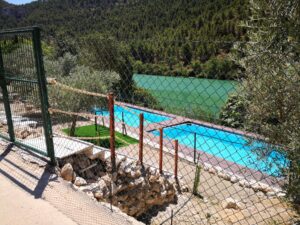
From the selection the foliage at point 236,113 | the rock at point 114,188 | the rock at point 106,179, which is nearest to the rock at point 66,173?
the rock at point 106,179

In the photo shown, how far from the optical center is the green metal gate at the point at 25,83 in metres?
3.88

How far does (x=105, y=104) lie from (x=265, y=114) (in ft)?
30.6

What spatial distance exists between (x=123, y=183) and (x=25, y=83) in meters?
2.81

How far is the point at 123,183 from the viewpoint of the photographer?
6.02 meters

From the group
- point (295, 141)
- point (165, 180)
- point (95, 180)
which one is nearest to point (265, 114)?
point (295, 141)

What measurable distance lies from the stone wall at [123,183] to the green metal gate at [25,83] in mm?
608

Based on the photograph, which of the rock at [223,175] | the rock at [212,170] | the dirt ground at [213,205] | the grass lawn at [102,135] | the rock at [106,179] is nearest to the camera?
the rock at [106,179]

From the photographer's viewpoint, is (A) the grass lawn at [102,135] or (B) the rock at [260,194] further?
(A) the grass lawn at [102,135]

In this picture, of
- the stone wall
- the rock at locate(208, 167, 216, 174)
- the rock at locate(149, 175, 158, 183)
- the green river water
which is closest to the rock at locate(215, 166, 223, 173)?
the rock at locate(208, 167, 216, 174)

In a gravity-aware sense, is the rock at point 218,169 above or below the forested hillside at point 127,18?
below

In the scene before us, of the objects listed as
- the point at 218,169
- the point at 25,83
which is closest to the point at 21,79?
the point at 25,83

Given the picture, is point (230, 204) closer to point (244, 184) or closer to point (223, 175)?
point (244, 184)

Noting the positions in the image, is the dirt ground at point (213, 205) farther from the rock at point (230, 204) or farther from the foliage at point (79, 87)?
the foliage at point (79, 87)

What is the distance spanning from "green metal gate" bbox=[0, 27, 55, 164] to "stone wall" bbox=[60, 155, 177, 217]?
1.99 feet
